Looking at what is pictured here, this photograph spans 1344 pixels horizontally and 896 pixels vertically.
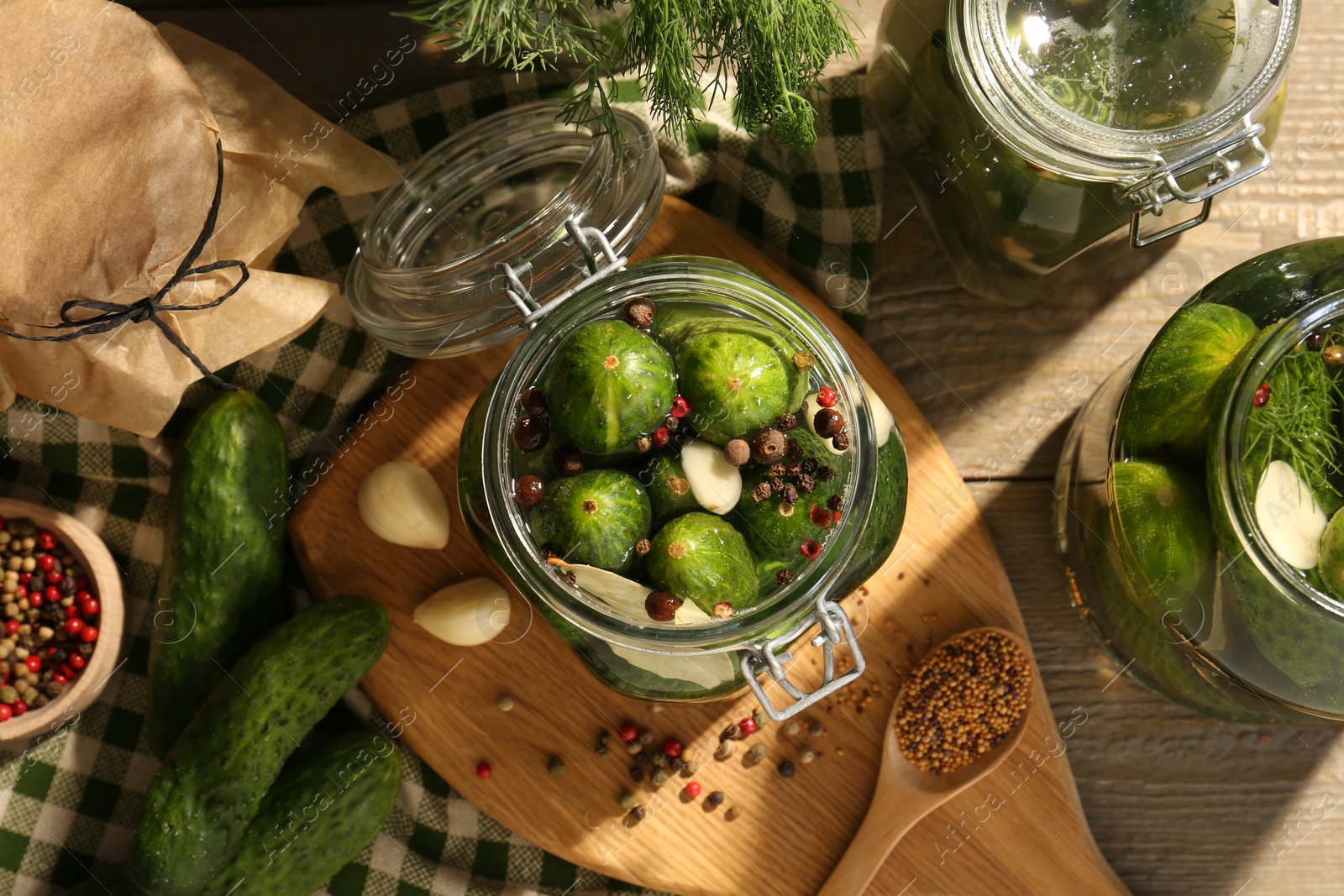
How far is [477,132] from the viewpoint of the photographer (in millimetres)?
922

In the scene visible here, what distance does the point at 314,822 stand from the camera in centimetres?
92

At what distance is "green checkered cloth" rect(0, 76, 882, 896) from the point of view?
1.00 metres

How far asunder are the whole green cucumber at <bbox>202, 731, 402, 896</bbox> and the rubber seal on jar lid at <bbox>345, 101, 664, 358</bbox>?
1.37 feet

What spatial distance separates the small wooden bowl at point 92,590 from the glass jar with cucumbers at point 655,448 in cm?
44

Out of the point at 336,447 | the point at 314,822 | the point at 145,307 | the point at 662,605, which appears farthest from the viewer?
the point at 336,447

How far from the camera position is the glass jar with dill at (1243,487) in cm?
71

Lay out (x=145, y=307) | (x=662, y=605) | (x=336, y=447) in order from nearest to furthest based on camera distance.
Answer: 1. (x=662, y=605)
2. (x=145, y=307)
3. (x=336, y=447)

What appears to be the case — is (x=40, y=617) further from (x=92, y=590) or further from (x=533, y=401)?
(x=533, y=401)

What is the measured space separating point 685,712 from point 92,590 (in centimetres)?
65

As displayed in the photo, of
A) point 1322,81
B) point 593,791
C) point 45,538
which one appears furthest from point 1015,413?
point 45,538

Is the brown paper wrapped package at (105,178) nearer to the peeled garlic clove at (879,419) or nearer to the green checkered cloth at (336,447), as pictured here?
the green checkered cloth at (336,447)

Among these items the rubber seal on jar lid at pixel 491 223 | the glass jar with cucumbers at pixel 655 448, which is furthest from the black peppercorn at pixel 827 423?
the rubber seal on jar lid at pixel 491 223

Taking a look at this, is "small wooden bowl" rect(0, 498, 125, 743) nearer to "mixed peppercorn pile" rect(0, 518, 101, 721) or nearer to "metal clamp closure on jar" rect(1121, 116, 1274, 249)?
"mixed peppercorn pile" rect(0, 518, 101, 721)

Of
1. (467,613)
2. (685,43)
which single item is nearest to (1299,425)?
(685,43)
